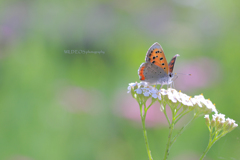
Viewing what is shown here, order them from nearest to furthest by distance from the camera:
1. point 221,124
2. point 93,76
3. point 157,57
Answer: point 221,124 < point 157,57 < point 93,76

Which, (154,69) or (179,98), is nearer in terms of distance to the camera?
(179,98)

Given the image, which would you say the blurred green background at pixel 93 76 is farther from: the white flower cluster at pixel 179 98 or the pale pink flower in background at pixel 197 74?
the white flower cluster at pixel 179 98

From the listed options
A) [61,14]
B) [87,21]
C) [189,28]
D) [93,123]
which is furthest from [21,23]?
[189,28]

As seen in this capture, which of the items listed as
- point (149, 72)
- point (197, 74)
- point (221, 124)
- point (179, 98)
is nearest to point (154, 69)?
point (149, 72)

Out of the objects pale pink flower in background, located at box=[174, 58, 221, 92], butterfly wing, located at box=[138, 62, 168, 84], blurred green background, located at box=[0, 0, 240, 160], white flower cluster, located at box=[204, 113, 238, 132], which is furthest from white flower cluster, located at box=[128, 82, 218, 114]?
pale pink flower in background, located at box=[174, 58, 221, 92]

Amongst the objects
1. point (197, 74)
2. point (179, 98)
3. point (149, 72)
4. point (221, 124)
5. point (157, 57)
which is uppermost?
point (197, 74)

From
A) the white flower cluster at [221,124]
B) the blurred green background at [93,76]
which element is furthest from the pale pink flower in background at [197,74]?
the white flower cluster at [221,124]

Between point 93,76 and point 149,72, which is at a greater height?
point 93,76

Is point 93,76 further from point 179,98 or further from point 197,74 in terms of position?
point 179,98

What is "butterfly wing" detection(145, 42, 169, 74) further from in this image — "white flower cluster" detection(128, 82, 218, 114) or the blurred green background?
the blurred green background
